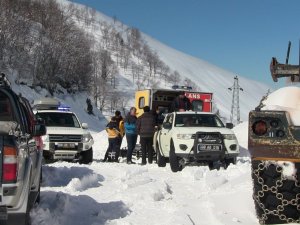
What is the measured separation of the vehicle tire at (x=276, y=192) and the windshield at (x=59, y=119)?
1128cm

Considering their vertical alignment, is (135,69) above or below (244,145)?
above

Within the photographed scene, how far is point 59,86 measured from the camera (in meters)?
60.7

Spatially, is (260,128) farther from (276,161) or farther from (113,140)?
(113,140)

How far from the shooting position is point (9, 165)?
14.3ft

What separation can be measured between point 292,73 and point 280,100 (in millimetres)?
392

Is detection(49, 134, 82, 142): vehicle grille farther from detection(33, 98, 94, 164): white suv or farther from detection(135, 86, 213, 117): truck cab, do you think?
detection(135, 86, 213, 117): truck cab

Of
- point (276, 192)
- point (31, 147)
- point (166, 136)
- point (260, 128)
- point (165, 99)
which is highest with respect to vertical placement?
point (165, 99)

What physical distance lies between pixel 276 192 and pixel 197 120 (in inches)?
346

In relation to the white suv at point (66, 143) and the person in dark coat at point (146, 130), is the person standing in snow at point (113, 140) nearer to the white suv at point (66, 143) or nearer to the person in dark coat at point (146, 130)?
the white suv at point (66, 143)

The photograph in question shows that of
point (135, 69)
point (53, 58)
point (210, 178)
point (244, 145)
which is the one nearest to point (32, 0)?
point (53, 58)

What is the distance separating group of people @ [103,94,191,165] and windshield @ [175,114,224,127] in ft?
4.84

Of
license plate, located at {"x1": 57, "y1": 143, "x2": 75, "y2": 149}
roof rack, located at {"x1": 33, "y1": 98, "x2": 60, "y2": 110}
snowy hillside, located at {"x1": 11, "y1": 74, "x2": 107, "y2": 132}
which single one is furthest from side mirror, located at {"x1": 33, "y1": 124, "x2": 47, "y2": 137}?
snowy hillside, located at {"x1": 11, "y1": 74, "x2": 107, "y2": 132}

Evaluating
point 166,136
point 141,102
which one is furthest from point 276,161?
point 141,102

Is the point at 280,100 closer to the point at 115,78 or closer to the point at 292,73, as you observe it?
the point at 292,73
